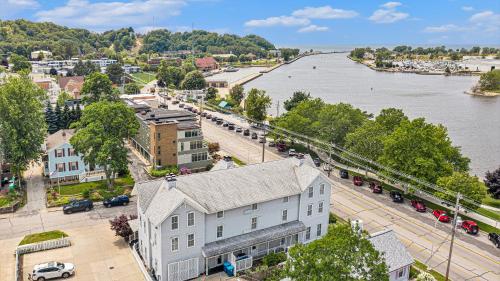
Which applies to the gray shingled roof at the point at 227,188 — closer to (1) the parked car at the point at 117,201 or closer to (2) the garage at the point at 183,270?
(2) the garage at the point at 183,270

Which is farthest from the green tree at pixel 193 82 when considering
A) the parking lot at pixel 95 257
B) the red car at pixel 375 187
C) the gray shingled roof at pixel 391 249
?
the gray shingled roof at pixel 391 249

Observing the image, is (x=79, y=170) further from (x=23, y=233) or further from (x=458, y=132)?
(x=458, y=132)

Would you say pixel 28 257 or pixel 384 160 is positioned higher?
pixel 384 160

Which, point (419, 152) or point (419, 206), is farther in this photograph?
point (419, 152)

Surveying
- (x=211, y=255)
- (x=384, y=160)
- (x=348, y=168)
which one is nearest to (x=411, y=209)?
(x=384, y=160)

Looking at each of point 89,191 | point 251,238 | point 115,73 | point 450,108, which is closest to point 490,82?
point 450,108

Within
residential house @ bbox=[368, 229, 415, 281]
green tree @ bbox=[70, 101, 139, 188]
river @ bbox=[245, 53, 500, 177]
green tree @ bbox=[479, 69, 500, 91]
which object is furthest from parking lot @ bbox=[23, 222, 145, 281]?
green tree @ bbox=[479, 69, 500, 91]

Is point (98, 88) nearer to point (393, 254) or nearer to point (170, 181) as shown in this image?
point (170, 181)
